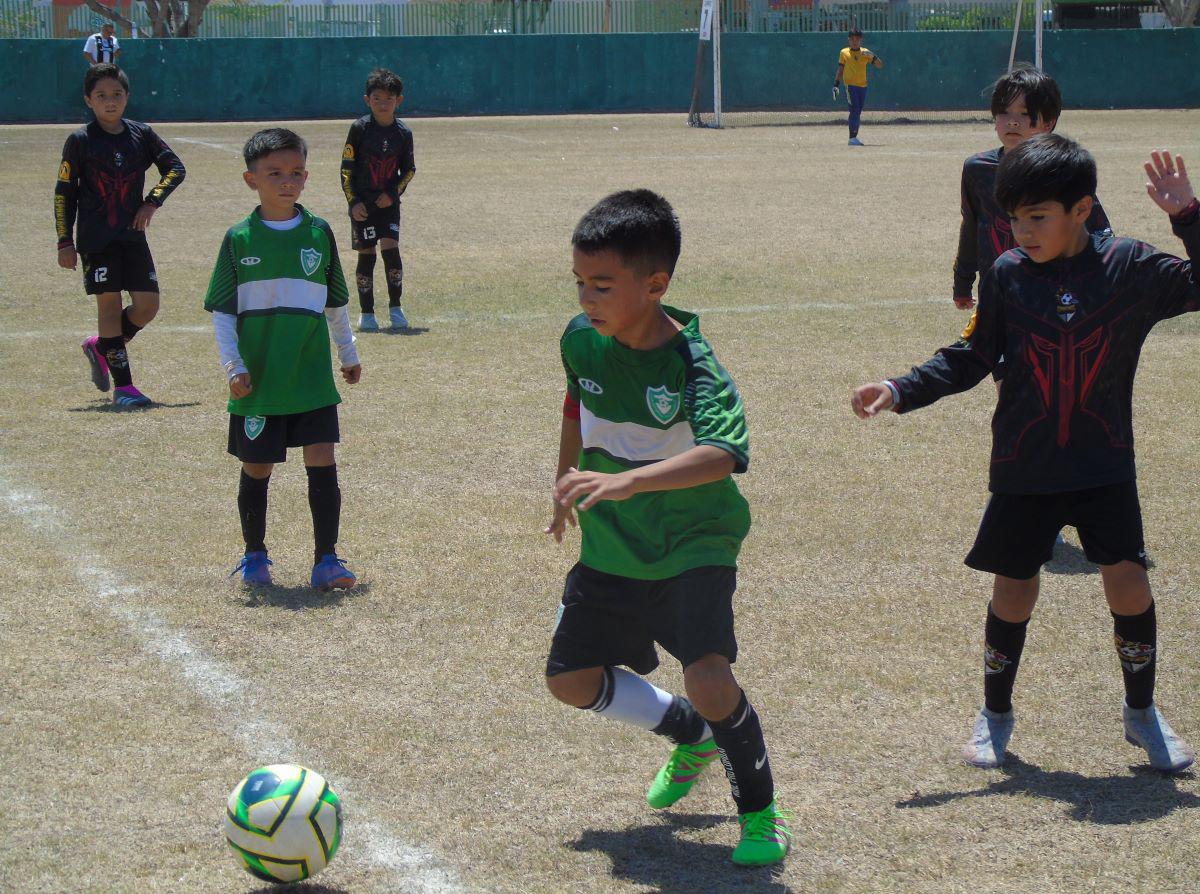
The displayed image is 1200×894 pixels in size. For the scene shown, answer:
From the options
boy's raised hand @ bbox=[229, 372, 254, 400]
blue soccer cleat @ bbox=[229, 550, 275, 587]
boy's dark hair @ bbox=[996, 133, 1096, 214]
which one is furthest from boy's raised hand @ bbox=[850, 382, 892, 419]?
blue soccer cleat @ bbox=[229, 550, 275, 587]

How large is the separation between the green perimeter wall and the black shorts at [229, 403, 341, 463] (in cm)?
3413

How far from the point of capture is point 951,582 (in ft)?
18.6

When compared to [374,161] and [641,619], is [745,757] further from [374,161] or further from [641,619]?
[374,161]

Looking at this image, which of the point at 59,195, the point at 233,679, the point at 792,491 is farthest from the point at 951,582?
the point at 59,195

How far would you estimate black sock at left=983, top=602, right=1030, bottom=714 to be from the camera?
4137 mm

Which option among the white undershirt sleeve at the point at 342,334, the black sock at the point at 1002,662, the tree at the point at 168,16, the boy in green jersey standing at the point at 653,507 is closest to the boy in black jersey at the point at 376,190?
the white undershirt sleeve at the point at 342,334

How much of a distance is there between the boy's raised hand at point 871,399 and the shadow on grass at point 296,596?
252cm

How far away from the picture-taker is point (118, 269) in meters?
9.08

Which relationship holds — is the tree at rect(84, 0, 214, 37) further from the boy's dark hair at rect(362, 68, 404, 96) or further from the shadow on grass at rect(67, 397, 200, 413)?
the shadow on grass at rect(67, 397, 200, 413)

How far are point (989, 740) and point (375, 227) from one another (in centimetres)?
852

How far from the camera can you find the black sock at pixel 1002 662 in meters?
4.14

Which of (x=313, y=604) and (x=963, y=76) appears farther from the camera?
(x=963, y=76)

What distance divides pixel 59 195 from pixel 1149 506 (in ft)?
21.7

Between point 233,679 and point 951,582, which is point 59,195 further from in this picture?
point 951,582
